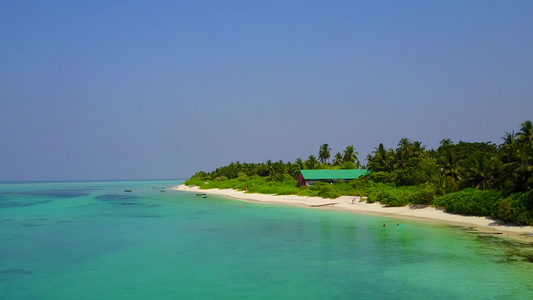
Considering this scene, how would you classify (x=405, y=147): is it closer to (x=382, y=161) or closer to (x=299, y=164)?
(x=382, y=161)

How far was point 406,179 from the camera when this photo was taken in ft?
186

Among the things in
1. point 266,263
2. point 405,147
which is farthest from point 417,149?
point 266,263

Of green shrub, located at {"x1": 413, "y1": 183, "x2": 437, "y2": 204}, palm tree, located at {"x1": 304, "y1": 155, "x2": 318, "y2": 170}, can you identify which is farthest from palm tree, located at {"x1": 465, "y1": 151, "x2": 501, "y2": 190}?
palm tree, located at {"x1": 304, "y1": 155, "x2": 318, "y2": 170}

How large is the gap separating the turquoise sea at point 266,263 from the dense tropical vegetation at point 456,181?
14.5ft

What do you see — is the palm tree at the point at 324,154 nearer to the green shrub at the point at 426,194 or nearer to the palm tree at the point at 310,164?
the palm tree at the point at 310,164

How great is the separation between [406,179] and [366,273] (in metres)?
38.5

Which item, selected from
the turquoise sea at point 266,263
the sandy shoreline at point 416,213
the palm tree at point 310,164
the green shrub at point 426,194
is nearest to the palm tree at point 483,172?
the sandy shoreline at point 416,213

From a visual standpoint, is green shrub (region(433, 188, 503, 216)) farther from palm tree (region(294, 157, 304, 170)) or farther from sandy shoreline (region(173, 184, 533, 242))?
palm tree (region(294, 157, 304, 170))

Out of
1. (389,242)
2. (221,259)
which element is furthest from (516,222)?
(221,259)

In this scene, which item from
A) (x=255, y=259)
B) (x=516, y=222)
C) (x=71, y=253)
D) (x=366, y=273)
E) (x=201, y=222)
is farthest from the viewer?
(x=201, y=222)

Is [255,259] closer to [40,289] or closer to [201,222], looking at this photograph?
[40,289]

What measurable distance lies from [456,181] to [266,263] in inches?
1276

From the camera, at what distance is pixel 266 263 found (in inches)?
942

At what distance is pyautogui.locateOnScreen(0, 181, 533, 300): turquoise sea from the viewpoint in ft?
60.3
